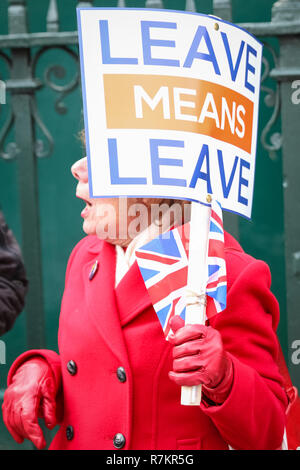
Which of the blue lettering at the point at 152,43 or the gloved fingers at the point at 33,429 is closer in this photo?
the blue lettering at the point at 152,43

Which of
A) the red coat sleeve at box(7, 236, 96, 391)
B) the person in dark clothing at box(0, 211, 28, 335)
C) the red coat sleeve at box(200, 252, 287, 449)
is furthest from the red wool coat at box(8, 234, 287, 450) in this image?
the person in dark clothing at box(0, 211, 28, 335)

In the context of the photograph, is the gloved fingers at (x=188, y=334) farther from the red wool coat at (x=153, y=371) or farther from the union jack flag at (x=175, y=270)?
the red wool coat at (x=153, y=371)

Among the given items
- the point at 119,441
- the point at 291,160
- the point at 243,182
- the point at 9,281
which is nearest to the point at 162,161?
the point at 243,182

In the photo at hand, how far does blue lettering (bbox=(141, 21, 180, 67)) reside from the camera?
150 centimetres

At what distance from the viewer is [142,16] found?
1506 mm

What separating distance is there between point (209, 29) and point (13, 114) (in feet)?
5.92

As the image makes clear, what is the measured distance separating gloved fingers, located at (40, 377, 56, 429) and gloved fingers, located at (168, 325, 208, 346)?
514mm

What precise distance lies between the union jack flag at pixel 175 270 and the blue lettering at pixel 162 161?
0.35 ft

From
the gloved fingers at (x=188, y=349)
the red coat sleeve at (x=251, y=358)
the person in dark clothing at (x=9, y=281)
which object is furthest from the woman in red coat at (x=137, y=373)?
the person in dark clothing at (x=9, y=281)

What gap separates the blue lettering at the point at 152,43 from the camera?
4.93 feet

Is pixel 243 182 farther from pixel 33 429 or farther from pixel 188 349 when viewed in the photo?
pixel 33 429

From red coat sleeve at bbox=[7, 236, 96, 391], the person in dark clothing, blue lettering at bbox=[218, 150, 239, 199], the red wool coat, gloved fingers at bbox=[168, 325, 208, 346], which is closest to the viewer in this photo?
gloved fingers at bbox=[168, 325, 208, 346]

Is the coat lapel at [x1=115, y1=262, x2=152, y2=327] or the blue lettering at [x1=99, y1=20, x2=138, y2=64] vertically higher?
the blue lettering at [x1=99, y1=20, x2=138, y2=64]

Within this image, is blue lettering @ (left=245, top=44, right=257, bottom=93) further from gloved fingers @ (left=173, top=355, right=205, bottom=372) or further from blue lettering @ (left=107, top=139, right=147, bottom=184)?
gloved fingers @ (left=173, top=355, right=205, bottom=372)
